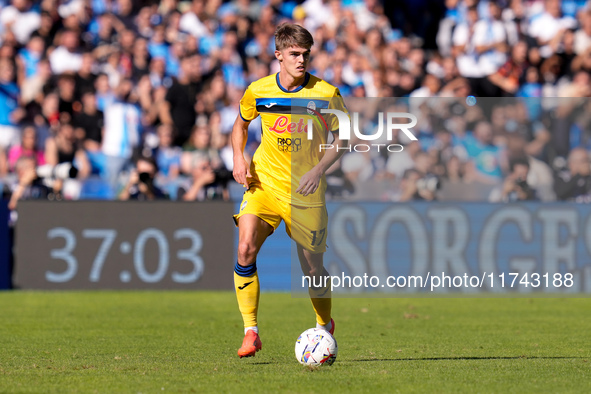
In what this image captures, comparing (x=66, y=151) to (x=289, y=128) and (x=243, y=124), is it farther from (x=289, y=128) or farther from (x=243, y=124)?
(x=289, y=128)

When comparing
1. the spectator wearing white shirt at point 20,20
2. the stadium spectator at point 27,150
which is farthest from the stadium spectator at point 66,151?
the spectator wearing white shirt at point 20,20

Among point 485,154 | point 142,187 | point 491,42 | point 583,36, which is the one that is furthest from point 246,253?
point 583,36

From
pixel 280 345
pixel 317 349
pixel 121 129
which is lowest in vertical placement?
pixel 280 345

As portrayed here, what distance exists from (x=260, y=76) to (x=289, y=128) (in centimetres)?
961

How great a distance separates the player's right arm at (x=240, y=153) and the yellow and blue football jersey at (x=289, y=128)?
76 mm

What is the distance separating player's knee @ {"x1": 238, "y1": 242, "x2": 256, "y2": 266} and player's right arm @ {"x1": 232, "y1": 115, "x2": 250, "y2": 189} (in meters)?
0.49

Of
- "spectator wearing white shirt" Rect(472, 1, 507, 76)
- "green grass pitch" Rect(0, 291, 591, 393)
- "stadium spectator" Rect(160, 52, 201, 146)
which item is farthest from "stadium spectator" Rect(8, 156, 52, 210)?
"spectator wearing white shirt" Rect(472, 1, 507, 76)

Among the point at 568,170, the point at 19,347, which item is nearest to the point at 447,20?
the point at 568,170

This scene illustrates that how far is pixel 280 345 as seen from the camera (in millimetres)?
8508

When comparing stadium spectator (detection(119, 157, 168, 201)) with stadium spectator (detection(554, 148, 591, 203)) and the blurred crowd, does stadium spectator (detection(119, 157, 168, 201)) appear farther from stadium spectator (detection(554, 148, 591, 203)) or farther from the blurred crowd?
stadium spectator (detection(554, 148, 591, 203))

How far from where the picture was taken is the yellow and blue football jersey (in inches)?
302

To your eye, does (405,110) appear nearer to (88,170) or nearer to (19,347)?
(88,170)

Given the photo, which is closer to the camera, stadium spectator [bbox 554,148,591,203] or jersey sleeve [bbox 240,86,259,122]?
jersey sleeve [bbox 240,86,259,122]

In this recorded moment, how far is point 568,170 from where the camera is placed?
13.5m
